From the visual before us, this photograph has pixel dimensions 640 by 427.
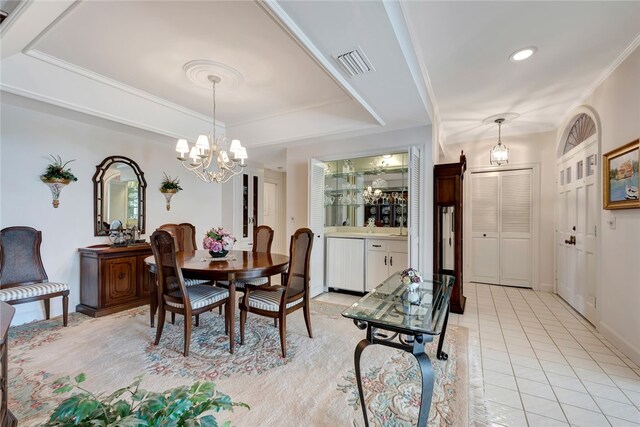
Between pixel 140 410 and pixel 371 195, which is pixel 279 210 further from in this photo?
pixel 140 410

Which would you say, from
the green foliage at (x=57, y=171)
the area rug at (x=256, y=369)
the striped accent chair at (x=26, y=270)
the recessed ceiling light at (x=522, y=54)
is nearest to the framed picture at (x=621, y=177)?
the recessed ceiling light at (x=522, y=54)

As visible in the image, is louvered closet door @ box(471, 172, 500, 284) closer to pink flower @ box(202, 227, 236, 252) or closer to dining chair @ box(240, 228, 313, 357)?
dining chair @ box(240, 228, 313, 357)

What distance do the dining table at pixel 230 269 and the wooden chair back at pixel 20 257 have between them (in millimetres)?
1362

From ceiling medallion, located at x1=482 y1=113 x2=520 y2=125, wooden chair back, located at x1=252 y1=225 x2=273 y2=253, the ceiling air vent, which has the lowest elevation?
wooden chair back, located at x1=252 y1=225 x2=273 y2=253

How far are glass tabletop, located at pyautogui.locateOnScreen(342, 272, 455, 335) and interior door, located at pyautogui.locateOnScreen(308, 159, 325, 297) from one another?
1991mm

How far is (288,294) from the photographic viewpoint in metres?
2.63

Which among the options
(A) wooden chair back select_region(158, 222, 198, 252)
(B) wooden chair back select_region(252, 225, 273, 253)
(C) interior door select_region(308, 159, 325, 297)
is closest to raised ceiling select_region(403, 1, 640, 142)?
(C) interior door select_region(308, 159, 325, 297)

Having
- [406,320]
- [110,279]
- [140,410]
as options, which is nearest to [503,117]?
[406,320]

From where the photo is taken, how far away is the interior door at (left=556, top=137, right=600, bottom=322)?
331 centimetres

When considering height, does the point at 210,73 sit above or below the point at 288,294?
above

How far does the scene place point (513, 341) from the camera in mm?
2781

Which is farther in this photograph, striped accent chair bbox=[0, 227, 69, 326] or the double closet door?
the double closet door

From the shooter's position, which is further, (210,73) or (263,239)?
(263,239)

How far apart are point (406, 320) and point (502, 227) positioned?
14.0 feet
